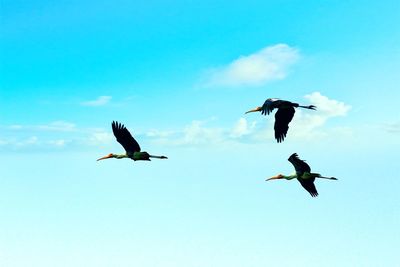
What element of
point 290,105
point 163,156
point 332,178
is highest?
point 290,105

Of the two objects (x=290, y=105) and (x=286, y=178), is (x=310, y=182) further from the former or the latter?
(x=290, y=105)

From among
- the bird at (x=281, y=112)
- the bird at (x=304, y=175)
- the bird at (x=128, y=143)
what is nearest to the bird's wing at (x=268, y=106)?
the bird at (x=281, y=112)

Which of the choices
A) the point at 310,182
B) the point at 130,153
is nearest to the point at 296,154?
the point at 310,182

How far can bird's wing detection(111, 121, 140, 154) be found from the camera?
26.8 m

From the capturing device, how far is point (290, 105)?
2608cm

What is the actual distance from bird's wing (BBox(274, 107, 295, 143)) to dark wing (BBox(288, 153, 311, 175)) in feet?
5.98

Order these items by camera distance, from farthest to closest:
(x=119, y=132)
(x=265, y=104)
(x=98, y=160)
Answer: (x=98, y=160) < (x=119, y=132) < (x=265, y=104)

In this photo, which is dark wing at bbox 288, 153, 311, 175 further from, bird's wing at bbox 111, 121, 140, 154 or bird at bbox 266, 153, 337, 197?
bird's wing at bbox 111, 121, 140, 154

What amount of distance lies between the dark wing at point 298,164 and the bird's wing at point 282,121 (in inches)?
71.8

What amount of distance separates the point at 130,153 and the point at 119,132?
75.5 inches

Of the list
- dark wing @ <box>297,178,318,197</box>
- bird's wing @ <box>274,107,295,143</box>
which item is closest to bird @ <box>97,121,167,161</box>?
bird's wing @ <box>274,107,295,143</box>

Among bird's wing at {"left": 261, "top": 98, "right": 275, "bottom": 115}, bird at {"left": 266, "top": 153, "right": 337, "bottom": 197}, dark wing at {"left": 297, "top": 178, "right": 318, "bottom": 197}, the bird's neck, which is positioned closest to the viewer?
bird's wing at {"left": 261, "top": 98, "right": 275, "bottom": 115}

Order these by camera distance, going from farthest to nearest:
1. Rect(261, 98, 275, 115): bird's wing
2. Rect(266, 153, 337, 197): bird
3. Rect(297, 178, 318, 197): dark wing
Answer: Rect(297, 178, 318, 197): dark wing → Rect(266, 153, 337, 197): bird → Rect(261, 98, 275, 115): bird's wing

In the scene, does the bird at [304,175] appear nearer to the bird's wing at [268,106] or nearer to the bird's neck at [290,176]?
the bird's neck at [290,176]
